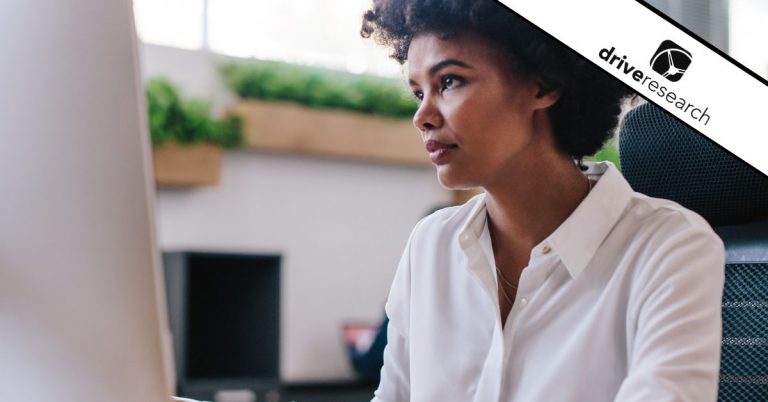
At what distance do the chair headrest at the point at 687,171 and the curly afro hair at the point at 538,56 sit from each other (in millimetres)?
35

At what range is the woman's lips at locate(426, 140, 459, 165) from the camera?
0.62m

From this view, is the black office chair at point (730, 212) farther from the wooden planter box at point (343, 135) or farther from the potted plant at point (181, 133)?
the potted plant at point (181, 133)

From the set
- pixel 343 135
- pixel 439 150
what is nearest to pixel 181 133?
pixel 343 135

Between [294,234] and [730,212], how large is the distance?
2.29 meters

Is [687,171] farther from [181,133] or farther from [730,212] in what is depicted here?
[181,133]

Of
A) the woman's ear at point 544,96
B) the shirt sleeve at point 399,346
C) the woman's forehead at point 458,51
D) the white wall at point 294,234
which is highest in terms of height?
the woman's forehead at point 458,51

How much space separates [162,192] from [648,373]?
2266mm

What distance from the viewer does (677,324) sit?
517 millimetres

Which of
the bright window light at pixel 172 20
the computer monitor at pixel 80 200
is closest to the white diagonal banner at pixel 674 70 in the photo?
the computer monitor at pixel 80 200

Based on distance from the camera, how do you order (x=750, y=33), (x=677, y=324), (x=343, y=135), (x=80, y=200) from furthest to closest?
(x=343, y=135)
(x=750, y=33)
(x=677, y=324)
(x=80, y=200)

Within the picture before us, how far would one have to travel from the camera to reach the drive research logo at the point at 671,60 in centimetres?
67

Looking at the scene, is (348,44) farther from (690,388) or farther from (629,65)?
(690,388)

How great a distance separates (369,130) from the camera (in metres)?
1.22

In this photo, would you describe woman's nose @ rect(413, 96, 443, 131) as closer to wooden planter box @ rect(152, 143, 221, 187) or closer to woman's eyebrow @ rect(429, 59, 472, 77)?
woman's eyebrow @ rect(429, 59, 472, 77)
